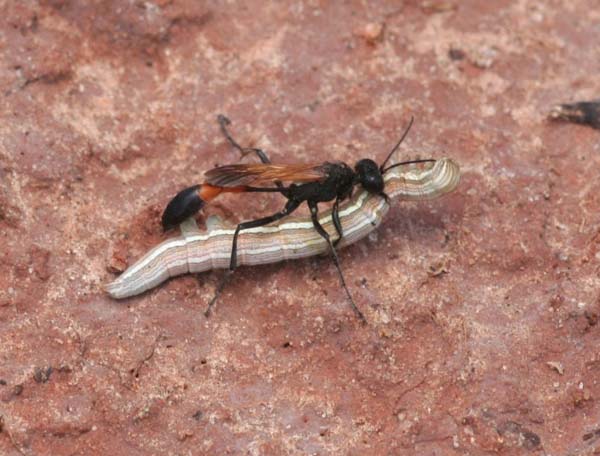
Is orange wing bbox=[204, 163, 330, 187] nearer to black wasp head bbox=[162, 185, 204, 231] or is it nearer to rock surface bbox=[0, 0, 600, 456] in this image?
black wasp head bbox=[162, 185, 204, 231]

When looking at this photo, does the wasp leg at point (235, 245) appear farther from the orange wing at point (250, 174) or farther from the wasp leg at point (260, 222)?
the orange wing at point (250, 174)

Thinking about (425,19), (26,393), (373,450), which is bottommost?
(373,450)

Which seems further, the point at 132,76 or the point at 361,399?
the point at 132,76

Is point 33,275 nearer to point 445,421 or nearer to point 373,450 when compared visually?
point 373,450

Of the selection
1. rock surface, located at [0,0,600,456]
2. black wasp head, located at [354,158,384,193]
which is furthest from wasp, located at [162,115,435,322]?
rock surface, located at [0,0,600,456]

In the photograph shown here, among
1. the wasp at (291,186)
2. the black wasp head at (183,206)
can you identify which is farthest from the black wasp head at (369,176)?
the black wasp head at (183,206)

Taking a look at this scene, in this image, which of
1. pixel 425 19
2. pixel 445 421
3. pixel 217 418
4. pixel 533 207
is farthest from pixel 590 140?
pixel 217 418

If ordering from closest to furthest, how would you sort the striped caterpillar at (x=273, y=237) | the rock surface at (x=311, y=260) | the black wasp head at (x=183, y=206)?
the rock surface at (x=311, y=260)
the striped caterpillar at (x=273, y=237)
the black wasp head at (x=183, y=206)

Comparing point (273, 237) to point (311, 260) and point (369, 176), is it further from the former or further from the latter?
point (369, 176)
